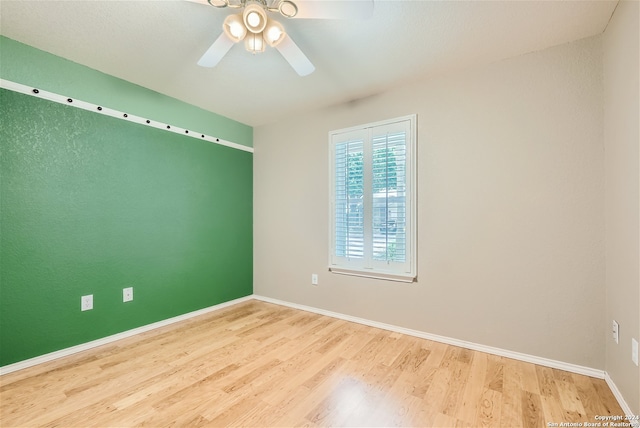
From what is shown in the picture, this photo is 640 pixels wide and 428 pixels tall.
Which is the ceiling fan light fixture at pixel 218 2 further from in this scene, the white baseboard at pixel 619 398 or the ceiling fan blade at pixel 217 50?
the white baseboard at pixel 619 398

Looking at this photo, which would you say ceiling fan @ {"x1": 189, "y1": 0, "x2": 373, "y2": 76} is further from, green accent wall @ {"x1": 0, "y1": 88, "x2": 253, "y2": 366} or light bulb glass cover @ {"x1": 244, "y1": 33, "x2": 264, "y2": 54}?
green accent wall @ {"x1": 0, "y1": 88, "x2": 253, "y2": 366}

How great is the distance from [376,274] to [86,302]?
2575 millimetres

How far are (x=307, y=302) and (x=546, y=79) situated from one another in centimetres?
303

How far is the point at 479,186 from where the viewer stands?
2.36 metres

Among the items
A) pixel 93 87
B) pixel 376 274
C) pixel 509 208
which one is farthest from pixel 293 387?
pixel 93 87

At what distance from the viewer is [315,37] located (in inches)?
78.2

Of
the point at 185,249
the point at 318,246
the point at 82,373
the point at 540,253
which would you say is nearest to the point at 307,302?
the point at 318,246

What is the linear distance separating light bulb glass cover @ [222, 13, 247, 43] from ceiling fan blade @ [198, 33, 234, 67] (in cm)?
6

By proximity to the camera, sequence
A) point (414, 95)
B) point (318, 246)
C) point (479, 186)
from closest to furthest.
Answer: point (479, 186)
point (414, 95)
point (318, 246)

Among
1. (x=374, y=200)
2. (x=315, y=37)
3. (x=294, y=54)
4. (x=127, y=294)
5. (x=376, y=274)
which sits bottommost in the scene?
(x=127, y=294)

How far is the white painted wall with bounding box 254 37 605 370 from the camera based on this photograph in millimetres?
1981

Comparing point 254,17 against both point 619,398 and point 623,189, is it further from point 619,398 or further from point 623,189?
point 619,398

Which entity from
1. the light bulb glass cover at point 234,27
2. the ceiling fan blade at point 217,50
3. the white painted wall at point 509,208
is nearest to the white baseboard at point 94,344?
the white painted wall at point 509,208

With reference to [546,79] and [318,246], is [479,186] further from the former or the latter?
[318,246]
